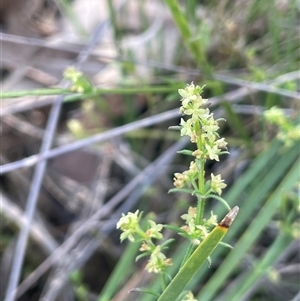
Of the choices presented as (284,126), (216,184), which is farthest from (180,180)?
(284,126)

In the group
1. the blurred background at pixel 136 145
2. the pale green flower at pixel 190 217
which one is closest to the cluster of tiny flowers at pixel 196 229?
the pale green flower at pixel 190 217

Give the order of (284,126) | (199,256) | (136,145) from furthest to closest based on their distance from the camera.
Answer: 1. (136,145)
2. (284,126)
3. (199,256)

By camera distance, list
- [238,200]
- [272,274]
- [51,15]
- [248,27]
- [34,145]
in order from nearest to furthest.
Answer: [272,274], [238,200], [248,27], [34,145], [51,15]

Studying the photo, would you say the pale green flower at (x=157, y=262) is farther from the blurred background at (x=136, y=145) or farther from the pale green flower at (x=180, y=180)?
the blurred background at (x=136, y=145)

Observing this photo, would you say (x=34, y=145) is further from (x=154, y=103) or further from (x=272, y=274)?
(x=272, y=274)

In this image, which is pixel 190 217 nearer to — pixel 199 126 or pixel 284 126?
pixel 199 126

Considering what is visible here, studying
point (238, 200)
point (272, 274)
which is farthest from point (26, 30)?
point (272, 274)
